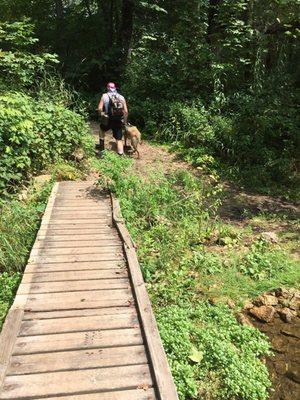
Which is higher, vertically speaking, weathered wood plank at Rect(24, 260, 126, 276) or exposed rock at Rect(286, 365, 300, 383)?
weathered wood plank at Rect(24, 260, 126, 276)

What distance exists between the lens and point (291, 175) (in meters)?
11.4

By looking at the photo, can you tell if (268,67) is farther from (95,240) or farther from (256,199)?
(95,240)

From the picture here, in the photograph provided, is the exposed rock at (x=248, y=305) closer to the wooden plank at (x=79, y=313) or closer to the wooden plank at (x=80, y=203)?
the wooden plank at (x=79, y=313)

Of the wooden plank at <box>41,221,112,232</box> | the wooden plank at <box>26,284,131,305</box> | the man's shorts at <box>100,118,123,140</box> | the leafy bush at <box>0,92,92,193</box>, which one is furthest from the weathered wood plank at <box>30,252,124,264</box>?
the man's shorts at <box>100,118,123,140</box>

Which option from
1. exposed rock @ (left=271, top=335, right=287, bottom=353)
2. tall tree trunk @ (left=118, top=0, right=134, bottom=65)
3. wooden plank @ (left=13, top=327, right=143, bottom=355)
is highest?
tall tree trunk @ (left=118, top=0, right=134, bottom=65)

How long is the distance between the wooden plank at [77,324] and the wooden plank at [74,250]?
1672 millimetres

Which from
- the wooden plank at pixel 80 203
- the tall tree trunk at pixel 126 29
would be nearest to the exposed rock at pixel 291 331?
the wooden plank at pixel 80 203

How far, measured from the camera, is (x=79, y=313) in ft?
17.0

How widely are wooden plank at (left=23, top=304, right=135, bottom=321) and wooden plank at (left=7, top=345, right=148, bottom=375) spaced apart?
652mm

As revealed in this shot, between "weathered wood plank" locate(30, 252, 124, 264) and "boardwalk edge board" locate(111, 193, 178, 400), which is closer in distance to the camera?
"boardwalk edge board" locate(111, 193, 178, 400)

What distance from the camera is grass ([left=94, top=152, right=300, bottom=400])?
500 cm

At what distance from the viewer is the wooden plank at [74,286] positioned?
562 centimetres

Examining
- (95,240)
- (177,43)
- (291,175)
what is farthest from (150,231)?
(177,43)

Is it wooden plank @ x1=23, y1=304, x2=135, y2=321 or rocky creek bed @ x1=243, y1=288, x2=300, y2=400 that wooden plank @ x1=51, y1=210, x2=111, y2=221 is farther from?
rocky creek bed @ x1=243, y1=288, x2=300, y2=400
